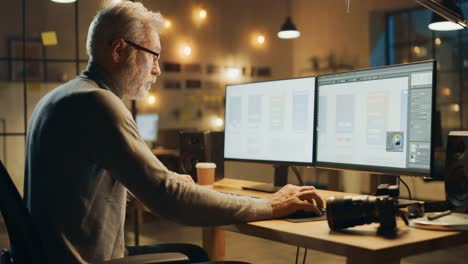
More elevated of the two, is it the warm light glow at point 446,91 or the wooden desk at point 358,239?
the warm light glow at point 446,91

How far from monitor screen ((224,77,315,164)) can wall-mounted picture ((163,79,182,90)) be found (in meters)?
4.55

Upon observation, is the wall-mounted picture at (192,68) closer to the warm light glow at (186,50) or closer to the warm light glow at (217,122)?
the warm light glow at (186,50)

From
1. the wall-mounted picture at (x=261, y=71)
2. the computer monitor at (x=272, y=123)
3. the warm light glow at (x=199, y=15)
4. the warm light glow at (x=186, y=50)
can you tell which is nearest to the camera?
the computer monitor at (x=272, y=123)

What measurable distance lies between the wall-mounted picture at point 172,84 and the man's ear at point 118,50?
541 centimetres

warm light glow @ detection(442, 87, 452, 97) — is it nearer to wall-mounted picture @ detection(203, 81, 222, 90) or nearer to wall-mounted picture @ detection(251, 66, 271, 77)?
wall-mounted picture @ detection(251, 66, 271, 77)

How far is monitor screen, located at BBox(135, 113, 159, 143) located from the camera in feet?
22.1

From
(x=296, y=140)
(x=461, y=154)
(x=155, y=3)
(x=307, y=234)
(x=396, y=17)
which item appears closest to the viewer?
(x=307, y=234)

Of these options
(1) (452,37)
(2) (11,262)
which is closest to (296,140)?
(2) (11,262)

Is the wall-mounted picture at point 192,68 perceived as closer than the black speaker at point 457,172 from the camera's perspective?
No

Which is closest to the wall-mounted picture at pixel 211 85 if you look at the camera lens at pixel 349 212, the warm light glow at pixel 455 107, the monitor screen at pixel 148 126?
the monitor screen at pixel 148 126

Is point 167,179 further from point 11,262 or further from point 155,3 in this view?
point 155,3

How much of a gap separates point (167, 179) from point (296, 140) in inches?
34.5

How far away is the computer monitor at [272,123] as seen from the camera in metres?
2.19

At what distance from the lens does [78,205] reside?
146cm
